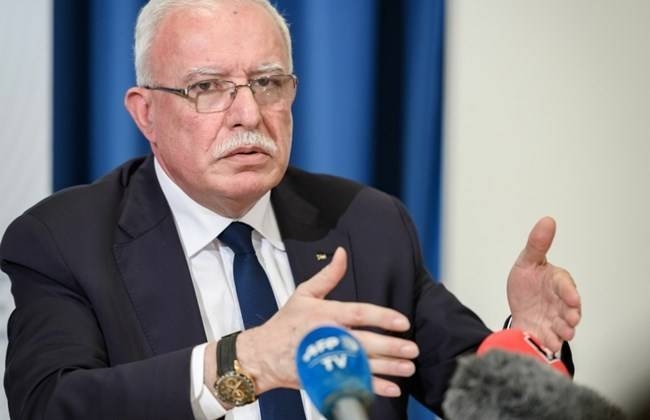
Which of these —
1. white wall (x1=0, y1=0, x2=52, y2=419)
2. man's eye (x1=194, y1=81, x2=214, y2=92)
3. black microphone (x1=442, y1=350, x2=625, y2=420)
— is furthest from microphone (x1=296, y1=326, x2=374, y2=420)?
white wall (x1=0, y1=0, x2=52, y2=419)

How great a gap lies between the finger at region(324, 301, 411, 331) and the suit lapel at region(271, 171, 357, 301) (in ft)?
2.45

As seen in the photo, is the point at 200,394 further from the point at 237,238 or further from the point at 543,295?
the point at 543,295

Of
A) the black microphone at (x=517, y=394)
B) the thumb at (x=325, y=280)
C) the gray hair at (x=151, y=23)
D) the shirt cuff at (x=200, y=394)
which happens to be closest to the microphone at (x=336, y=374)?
the black microphone at (x=517, y=394)

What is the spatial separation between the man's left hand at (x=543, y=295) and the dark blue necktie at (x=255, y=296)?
51 centimetres

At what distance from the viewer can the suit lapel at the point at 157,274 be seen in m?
1.98

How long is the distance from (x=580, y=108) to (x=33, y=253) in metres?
1.66

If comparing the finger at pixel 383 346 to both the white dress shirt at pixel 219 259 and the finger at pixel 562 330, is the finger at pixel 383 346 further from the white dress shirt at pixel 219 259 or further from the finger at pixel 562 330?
the white dress shirt at pixel 219 259

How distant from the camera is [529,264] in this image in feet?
6.39

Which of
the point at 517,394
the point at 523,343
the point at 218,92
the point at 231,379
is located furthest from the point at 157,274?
the point at 517,394

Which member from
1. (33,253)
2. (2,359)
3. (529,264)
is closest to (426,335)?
(529,264)

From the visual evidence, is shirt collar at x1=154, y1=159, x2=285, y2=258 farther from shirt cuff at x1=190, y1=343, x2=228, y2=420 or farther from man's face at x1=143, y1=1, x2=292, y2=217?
shirt cuff at x1=190, y1=343, x2=228, y2=420

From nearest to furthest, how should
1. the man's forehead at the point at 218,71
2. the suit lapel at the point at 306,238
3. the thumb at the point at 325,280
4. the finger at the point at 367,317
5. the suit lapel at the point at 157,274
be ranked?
1. the finger at the point at 367,317
2. the thumb at the point at 325,280
3. the suit lapel at the point at 157,274
4. the man's forehead at the point at 218,71
5. the suit lapel at the point at 306,238

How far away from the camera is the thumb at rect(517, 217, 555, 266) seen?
188cm

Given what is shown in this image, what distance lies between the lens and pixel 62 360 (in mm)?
1794
